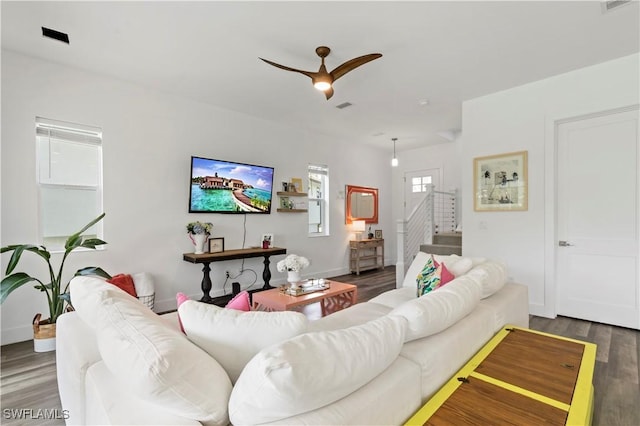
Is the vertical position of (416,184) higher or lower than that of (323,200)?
higher

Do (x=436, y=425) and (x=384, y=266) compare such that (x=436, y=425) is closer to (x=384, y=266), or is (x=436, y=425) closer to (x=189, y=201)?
(x=189, y=201)

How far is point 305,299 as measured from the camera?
2854 millimetres

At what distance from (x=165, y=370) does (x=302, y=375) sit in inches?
15.2

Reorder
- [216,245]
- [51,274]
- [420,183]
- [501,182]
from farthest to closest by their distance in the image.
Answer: [420,183] → [216,245] → [501,182] → [51,274]

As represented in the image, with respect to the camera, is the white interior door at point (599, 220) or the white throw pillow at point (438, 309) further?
the white interior door at point (599, 220)

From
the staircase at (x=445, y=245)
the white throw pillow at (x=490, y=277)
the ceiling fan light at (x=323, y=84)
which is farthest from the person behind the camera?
the staircase at (x=445, y=245)

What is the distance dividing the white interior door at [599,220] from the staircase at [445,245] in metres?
1.36

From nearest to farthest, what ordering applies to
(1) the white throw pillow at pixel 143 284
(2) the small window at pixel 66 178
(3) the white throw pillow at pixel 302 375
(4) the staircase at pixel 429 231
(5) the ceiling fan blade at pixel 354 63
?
(3) the white throw pillow at pixel 302 375, (5) the ceiling fan blade at pixel 354 63, (2) the small window at pixel 66 178, (1) the white throw pillow at pixel 143 284, (4) the staircase at pixel 429 231

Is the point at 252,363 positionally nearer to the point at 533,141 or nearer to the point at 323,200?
the point at 533,141

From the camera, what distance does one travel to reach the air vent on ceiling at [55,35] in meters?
2.54

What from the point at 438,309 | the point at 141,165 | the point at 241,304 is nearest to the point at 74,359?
the point at 241,304

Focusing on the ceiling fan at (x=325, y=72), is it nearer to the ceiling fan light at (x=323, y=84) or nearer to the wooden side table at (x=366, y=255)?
the ceiling fan light at (x=323, y=84)

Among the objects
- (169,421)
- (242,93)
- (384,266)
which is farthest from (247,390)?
(384,266)

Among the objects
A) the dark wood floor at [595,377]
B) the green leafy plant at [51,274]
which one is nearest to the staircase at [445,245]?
the dark wood floor at [595,377]
